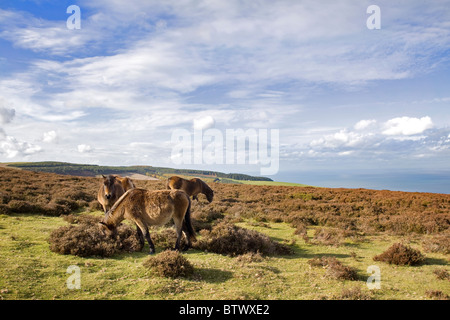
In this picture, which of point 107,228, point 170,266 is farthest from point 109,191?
point 170,266

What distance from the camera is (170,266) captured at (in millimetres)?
6832

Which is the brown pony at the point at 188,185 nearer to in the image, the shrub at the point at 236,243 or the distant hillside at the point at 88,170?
the shrub at the point at 236,243

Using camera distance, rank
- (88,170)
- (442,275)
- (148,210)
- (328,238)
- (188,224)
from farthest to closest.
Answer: (88,170) → (328,238) → (188,224) → (148,210) → (442,275)

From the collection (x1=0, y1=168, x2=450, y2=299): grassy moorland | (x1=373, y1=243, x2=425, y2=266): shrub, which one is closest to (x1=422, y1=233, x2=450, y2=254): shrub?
(x1=0, y1=168, x2=450, y2=299): grassy moorland

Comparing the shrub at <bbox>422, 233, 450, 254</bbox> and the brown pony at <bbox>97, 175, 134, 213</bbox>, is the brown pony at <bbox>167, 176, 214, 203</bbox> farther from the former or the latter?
the shrub at <bbox>422, 233, 450, 254</bbox>

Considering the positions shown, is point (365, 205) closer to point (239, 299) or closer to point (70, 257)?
point (239, 299)

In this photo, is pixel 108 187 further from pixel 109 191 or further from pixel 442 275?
pixel 442 275

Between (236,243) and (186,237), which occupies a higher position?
(186,237)

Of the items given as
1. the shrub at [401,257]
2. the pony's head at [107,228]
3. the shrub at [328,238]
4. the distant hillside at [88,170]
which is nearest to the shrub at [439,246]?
the shrub at [401,257]

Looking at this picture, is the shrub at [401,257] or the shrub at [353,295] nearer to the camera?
the shrub at [353,295]

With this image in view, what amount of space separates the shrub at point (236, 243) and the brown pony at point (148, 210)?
135cm

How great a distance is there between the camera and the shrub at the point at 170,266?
266 inches

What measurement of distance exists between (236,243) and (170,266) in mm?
3602
